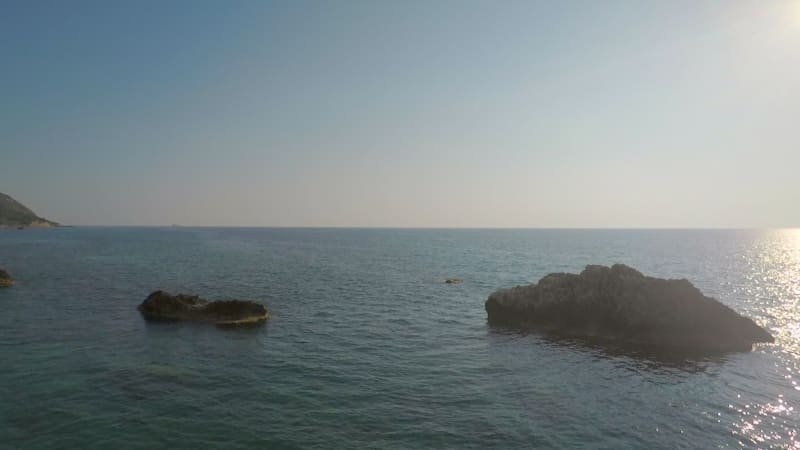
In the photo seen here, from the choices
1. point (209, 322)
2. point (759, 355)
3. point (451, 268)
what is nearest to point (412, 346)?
point (209, 322)

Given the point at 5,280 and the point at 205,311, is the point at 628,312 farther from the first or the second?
the point at 5,280

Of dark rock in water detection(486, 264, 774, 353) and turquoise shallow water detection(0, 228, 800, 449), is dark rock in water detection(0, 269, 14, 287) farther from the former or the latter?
dark rock in water detection(486, 264, 774, 353)

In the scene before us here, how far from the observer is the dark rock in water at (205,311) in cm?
4100

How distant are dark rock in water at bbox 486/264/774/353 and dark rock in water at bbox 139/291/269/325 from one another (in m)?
23.7

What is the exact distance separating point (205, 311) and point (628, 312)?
39.5 meters

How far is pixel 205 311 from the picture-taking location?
41.8 metres

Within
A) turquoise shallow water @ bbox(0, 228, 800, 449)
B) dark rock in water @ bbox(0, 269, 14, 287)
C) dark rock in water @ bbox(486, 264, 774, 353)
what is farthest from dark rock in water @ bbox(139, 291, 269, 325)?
dark rock in water @ bbox(0, 269, 14, 287)

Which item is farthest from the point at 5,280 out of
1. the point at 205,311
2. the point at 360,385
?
the point at 360,385

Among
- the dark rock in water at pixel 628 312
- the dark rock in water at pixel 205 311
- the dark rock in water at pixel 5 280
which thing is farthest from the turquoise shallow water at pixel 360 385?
the dark rock in water at pixel 5 280

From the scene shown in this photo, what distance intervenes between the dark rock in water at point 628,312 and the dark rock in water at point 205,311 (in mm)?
23698

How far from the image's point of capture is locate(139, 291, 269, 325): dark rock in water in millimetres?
41000

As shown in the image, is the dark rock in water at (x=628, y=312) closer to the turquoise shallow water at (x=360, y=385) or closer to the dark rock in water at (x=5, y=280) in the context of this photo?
the turquoise shallow water at (x=360, y=385)

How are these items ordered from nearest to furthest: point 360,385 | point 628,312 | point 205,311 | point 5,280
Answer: point 360,385 < point 628,312 < point 205,311 < point 5,280

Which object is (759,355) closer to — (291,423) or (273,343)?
(291,423)
